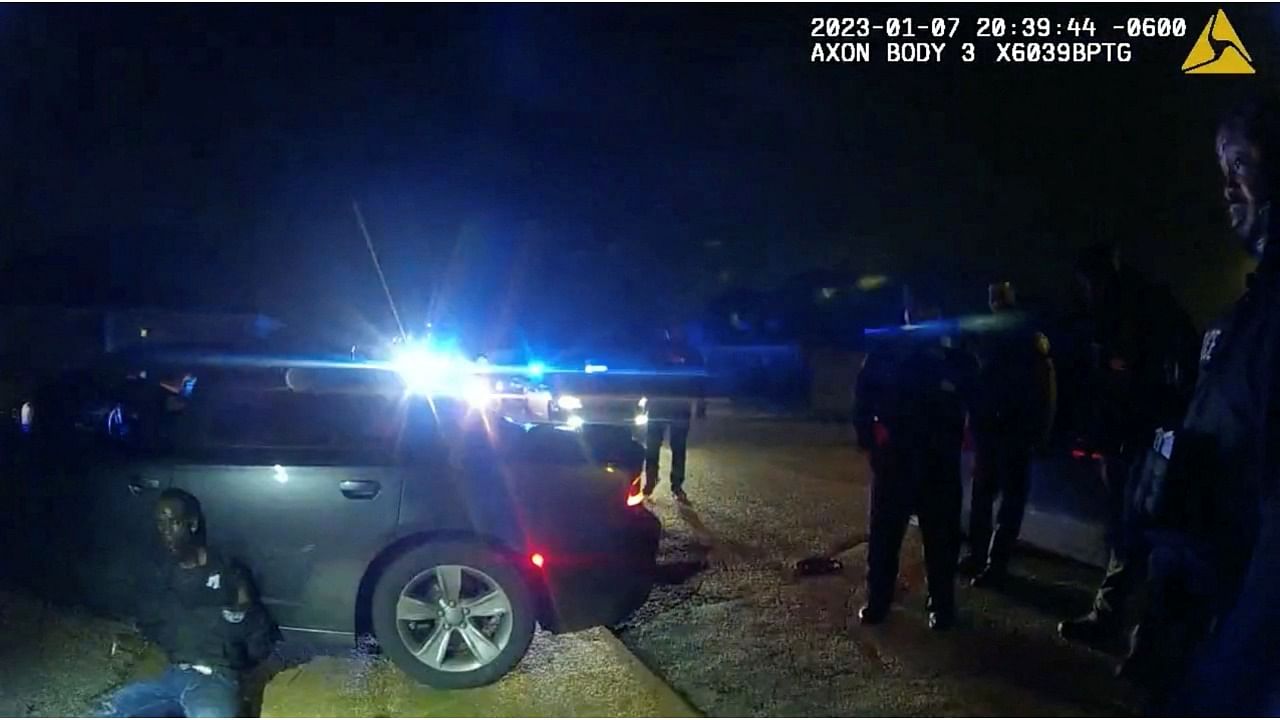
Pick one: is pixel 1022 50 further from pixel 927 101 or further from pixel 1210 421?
pixel 1210 421

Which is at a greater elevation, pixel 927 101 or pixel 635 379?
pixel 927 101

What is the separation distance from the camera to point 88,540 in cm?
422

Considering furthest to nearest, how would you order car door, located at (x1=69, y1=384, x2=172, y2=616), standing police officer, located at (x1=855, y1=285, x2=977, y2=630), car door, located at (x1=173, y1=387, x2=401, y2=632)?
standing police officer, located at (x1=855, y1=285, x2=977, y2=630), car door, located at (x1=69, y1=384, x2=172, y2=616), car door, located at (x1=173, y1=387, x2=401, y2=632)

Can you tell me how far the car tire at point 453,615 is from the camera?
13.0ft

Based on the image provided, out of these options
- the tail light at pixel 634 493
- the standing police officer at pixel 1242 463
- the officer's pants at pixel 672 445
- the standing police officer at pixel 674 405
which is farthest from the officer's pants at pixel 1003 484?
the standing police officer at pixel 1242 463

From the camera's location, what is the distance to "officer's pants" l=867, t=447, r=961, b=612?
4613mm

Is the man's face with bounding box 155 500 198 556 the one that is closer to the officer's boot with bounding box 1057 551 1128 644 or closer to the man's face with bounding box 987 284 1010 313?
the officer's boot with bounding box 1057 551 1128 644

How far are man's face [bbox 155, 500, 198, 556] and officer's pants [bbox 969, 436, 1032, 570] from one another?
362cm

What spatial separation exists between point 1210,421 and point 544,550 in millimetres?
2495

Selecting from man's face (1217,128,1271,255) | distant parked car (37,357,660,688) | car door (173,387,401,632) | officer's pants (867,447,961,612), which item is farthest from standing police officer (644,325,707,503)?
man's face (1217,128,1271,255)

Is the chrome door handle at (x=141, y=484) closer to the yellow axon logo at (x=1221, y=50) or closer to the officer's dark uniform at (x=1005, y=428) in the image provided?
the officer's dark uniform at (x=1005, y=428)

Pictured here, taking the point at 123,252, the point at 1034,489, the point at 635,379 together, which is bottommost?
the point at 1034,489

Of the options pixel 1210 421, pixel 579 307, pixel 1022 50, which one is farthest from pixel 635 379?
pixel 579 307

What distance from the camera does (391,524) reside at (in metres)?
3.97
